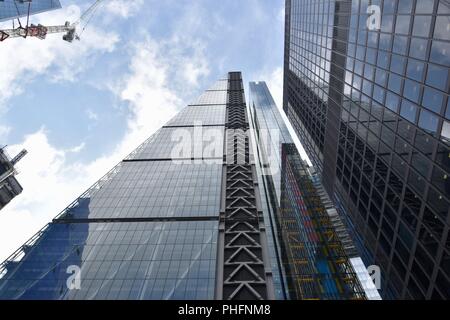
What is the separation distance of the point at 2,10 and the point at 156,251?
73.5 metres

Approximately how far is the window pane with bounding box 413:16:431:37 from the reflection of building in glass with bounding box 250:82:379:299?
3753cm

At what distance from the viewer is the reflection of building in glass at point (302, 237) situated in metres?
47.6

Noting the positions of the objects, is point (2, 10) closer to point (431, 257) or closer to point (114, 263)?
point (114, 263)

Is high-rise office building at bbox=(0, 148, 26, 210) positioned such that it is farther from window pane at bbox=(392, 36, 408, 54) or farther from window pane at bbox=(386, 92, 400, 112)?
window pane at bbox=(392, 36, 408, 54)

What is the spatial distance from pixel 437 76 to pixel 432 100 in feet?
4.95

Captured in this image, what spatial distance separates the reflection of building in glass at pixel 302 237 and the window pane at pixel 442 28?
125ft

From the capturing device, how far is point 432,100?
1873 centimetres

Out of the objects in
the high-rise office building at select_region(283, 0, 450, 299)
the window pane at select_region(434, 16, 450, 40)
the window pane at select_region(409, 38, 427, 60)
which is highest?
the window pane at select_region(434, 16, 450, 40)

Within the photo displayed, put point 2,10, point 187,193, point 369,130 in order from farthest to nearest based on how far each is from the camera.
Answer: point 2,10 < point 187,193 < point 369,130

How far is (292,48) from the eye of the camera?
66.2m

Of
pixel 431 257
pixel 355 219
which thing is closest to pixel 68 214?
pixel 355 219

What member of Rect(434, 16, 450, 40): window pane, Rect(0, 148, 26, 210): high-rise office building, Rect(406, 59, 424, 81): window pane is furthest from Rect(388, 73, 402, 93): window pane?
Rect(0, 148, 26, 210): high-rise office building

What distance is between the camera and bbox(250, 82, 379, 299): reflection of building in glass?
156 feet

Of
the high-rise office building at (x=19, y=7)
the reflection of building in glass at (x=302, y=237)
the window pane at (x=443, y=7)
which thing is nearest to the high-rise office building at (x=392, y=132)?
the window pane at (x=443, y=7)
